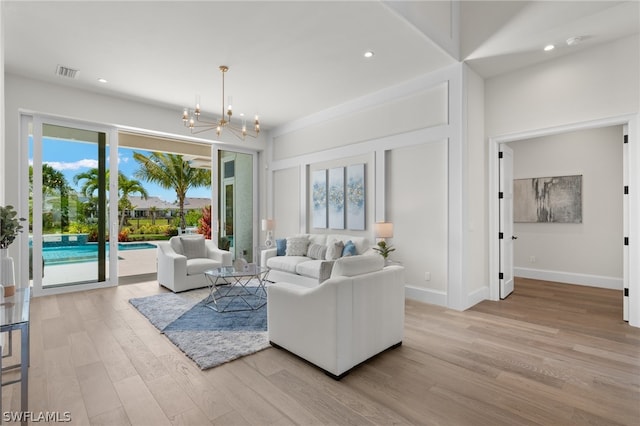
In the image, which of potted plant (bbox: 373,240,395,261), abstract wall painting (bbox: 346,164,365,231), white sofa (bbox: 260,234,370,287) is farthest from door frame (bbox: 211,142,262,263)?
potted plant (bbox: 373,240,395,261)

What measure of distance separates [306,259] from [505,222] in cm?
312

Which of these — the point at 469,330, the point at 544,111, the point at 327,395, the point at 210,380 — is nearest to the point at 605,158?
the point at 544,111

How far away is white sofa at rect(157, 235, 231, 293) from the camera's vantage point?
16.3ft

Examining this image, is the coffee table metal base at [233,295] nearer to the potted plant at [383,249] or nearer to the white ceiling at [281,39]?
the potted plant at [383,249]

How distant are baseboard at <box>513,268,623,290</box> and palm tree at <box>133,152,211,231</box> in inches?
377

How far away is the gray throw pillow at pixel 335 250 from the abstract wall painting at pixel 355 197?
50 cm

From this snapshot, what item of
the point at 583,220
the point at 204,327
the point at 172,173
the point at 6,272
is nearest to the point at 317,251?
the point at 204,327

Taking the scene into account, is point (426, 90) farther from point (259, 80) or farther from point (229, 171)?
point (229, 171)

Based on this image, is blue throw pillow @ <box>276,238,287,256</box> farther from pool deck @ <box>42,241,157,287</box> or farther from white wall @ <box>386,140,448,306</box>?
pool deck @ <box>42,241,157,287</box>

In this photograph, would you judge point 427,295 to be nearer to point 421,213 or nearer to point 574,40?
point 421,213

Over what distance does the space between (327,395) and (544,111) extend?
4.33 m

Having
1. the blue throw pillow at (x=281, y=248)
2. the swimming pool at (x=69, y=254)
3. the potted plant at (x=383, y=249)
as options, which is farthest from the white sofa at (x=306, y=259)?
the swimming pool at (x=69, y=254)

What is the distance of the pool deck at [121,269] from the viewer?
4.95m

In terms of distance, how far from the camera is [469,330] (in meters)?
3.45
